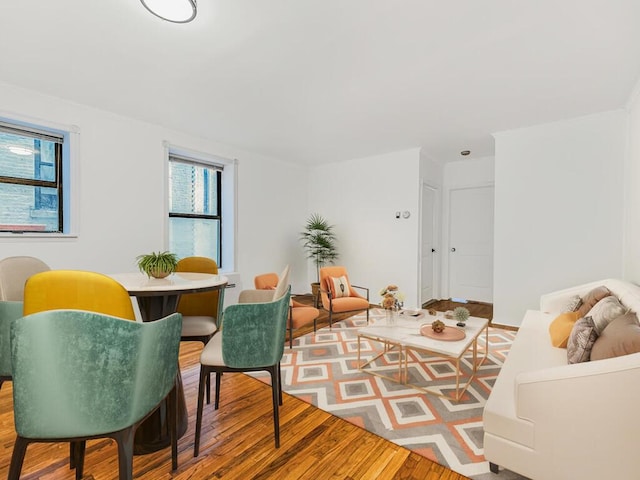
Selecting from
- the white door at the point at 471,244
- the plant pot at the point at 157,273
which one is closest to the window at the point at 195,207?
the plant pot at the point at 157,273

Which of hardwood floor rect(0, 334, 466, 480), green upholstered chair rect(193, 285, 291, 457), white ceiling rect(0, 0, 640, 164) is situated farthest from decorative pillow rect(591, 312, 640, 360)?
white ceiling rect(0, 0, 640, 164)

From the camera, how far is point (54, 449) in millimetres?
1760

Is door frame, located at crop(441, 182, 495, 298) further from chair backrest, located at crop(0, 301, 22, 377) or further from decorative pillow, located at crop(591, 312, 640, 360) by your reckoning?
chair backrest, located at crop(0, 301, 22, 377)

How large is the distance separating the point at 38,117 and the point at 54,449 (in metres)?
3.00

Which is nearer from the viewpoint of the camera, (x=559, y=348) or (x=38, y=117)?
(x=559, y=348)

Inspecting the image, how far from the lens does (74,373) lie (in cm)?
108

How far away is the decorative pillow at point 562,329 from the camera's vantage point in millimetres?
2264

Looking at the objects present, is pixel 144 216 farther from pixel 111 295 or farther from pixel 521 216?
pixel 521 216

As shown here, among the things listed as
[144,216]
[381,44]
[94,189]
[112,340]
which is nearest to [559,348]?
[381,44]

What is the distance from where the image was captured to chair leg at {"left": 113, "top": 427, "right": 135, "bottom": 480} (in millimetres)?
1105

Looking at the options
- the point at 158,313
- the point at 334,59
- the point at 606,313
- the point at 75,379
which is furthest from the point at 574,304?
the point at 75,379

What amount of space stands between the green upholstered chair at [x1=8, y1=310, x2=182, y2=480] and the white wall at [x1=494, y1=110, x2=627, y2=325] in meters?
4.32

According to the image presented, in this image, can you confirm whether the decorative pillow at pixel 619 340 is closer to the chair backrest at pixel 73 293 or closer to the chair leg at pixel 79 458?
the chair backrest at pixel 73 293

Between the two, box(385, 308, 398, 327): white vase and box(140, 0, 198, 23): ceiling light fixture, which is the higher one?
box(140, 0, 198, 23): ceiling light fixture
